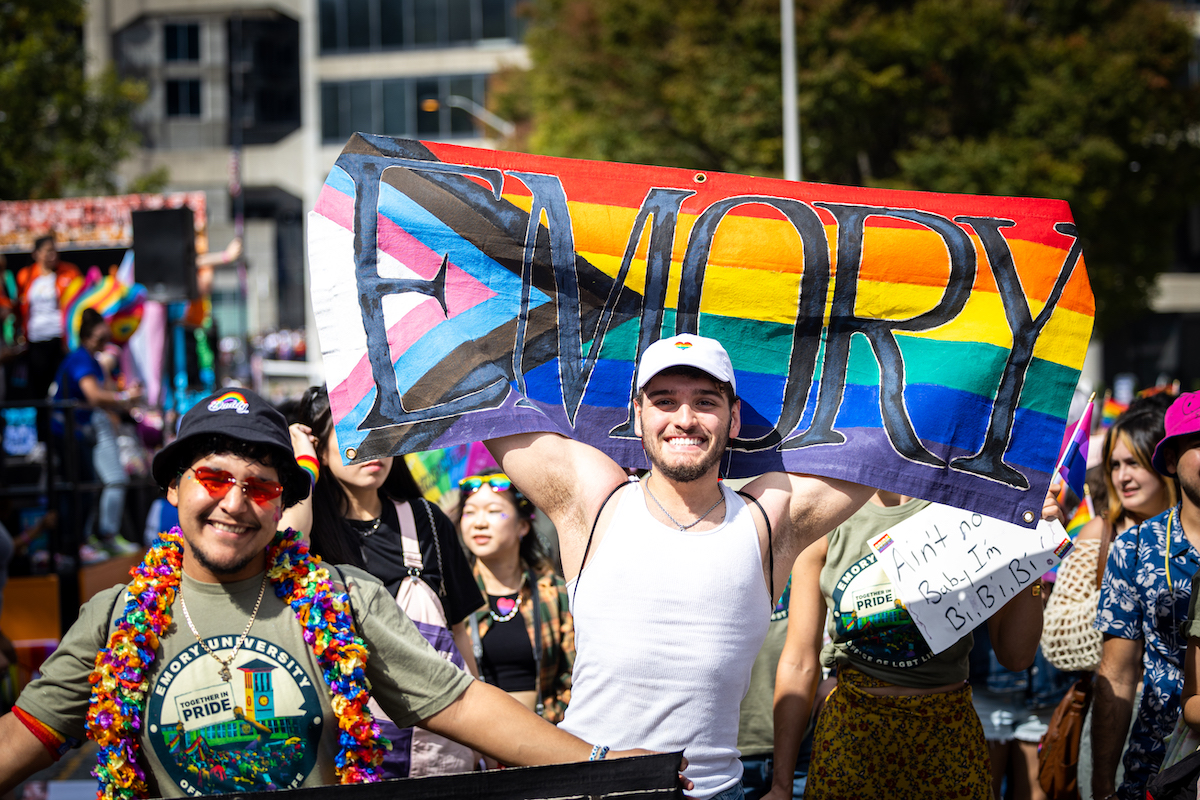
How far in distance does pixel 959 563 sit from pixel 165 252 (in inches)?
361

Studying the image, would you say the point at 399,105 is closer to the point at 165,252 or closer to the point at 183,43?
the point at 183,43

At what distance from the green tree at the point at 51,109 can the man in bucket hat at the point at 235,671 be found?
1739 centimetres

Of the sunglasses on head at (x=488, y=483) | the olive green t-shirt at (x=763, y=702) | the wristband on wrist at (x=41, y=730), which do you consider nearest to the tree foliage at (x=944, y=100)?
the sunglasses on head at (x=488, y=483)

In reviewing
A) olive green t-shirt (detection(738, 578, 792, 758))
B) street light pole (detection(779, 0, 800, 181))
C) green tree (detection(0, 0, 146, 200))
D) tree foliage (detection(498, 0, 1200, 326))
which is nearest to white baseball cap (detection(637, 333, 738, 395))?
olive green t-shirt (detection(738, 578, 792, 758))

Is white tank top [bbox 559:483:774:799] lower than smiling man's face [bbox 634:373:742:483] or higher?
lower

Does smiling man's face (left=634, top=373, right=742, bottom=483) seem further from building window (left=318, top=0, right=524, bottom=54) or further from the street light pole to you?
building window (left=318, top=0, right=524, bottom=54)

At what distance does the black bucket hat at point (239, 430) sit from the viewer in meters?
2.64

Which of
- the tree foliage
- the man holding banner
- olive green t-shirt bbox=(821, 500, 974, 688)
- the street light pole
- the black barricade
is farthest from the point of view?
the tree foliage

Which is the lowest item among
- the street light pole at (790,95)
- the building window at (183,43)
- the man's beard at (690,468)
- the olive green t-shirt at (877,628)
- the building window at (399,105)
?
the olive green t-shirt at (877,628)

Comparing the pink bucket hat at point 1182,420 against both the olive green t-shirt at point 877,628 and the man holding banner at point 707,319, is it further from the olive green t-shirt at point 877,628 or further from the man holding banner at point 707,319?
the olive green t-shirt at point 877,628

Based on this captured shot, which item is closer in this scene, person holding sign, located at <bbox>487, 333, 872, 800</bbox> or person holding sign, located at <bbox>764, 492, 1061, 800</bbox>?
person holding sign, located at <bbox>487, 333, 872, 800</bbox>

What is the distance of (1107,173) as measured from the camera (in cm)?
1730

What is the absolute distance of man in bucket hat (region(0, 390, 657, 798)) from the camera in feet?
8.43

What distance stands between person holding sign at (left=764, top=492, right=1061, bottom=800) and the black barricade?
4.34 feet
